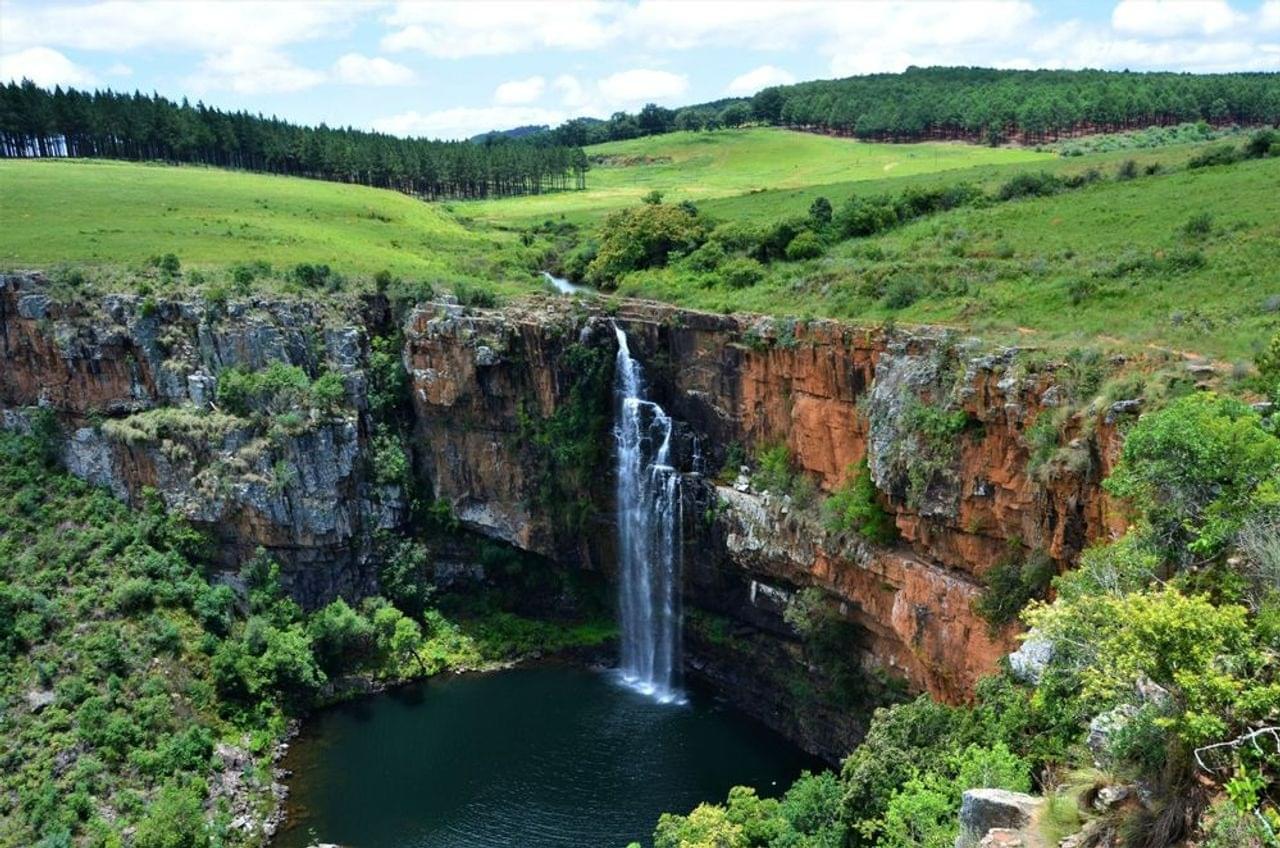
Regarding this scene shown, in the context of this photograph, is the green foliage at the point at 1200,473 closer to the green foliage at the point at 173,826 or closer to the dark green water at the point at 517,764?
the dark green water at the point at 517,764

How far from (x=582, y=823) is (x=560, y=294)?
93.9ft

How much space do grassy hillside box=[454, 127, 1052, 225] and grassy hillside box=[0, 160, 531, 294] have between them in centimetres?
1594

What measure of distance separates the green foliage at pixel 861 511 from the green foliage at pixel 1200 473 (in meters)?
15.2

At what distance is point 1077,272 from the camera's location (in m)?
41.0

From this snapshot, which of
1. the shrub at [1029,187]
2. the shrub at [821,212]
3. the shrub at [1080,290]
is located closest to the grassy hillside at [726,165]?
the shrub at [1029,187]

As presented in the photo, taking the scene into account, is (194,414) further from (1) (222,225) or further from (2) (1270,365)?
A: (2) (1270,365)

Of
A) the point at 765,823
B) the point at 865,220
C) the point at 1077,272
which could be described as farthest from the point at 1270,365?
the point at 865,220

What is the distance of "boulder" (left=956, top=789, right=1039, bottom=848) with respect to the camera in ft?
58.0

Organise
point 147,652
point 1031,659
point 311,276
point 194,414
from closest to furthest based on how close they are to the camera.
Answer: point 1031,659
point 147,652
point 194,414
point 311,276

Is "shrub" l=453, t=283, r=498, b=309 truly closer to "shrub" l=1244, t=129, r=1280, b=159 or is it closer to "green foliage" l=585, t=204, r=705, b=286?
"green foliage" l=585, t=204, r=705, b=286

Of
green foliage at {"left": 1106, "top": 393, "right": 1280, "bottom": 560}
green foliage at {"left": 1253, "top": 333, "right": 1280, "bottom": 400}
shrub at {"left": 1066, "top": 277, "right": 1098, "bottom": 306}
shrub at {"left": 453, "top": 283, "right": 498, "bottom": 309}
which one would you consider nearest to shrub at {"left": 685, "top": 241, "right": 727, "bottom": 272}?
shrub at {"left": 453, "top": 283, "right": 498, "bottom": 309}

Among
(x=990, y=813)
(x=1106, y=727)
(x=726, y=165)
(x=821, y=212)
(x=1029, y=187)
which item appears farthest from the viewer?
(x=726, y=165)

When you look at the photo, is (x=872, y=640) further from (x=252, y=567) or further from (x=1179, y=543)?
(x=252, y=567)

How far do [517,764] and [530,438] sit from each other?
55.6 feet
